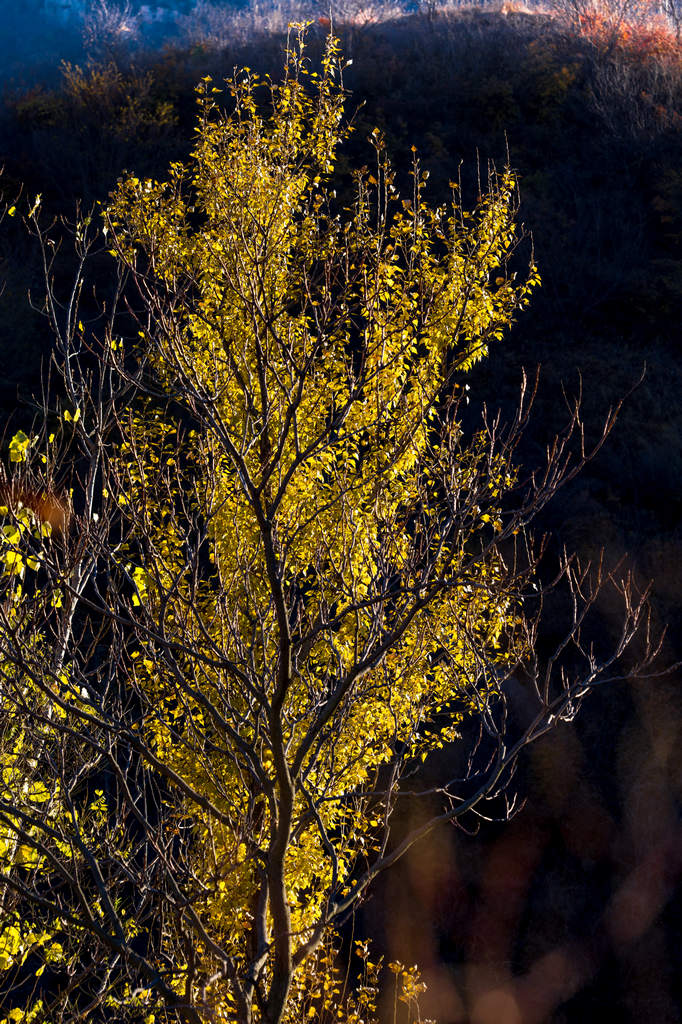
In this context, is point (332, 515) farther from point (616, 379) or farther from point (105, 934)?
point (616, 379)

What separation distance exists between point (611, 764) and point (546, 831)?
1.26m

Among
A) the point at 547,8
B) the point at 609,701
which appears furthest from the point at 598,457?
the point at 547,8

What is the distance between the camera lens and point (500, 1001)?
1065 centimetres

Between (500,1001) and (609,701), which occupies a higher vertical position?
(609,701)

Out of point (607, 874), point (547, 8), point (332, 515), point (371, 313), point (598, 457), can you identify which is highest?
point (547, 8)

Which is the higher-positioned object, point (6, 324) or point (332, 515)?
point (332, 515)

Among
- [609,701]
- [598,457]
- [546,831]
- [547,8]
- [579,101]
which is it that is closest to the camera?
[546,831]

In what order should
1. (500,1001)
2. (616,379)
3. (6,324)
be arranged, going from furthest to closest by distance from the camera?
(6,324) < (616,379) < (500,1001)

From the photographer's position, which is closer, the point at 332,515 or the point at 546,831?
the point at 332,515

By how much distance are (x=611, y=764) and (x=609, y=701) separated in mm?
906

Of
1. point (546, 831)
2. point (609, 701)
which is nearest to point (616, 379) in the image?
point (609, 701)

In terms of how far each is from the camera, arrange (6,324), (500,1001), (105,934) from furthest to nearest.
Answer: (6,324) → (500,1001) → (105,934)

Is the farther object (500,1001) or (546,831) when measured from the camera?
(546,831)

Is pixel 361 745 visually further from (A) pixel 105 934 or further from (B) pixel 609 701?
(B) pixel 609 701
